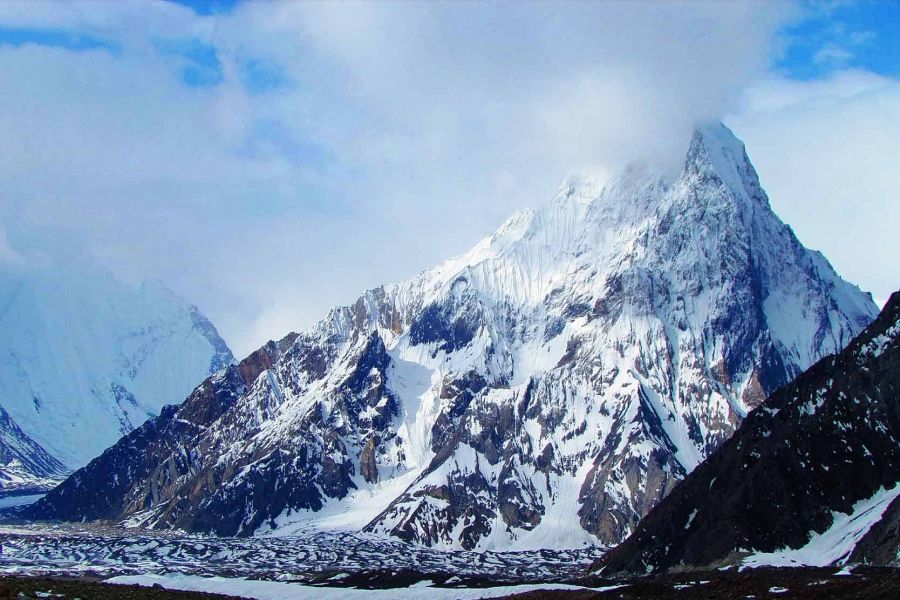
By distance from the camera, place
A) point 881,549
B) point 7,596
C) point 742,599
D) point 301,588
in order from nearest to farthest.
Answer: point 7,596, point 742,599, point 881,549, point 301,588

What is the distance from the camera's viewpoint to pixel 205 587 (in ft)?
589

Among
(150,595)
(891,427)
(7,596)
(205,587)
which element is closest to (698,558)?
(891,427)

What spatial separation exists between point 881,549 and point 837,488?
1759 inches

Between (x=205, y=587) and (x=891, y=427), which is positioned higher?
(x=891, y=427)

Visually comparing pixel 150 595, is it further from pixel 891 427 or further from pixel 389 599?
pixel 891 427

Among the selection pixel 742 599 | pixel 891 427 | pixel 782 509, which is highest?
pixel 891 427

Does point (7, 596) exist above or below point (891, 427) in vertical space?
below

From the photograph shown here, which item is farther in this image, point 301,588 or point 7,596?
point 301,588

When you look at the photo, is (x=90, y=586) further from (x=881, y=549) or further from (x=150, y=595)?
(x=881, y=549)

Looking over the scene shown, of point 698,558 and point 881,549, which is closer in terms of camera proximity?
point 881,549

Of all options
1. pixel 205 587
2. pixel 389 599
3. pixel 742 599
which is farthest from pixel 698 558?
pixel 205 587

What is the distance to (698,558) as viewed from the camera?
196375 mm

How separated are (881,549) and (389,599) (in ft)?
249

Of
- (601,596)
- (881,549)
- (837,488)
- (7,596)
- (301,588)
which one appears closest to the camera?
(7,596)
